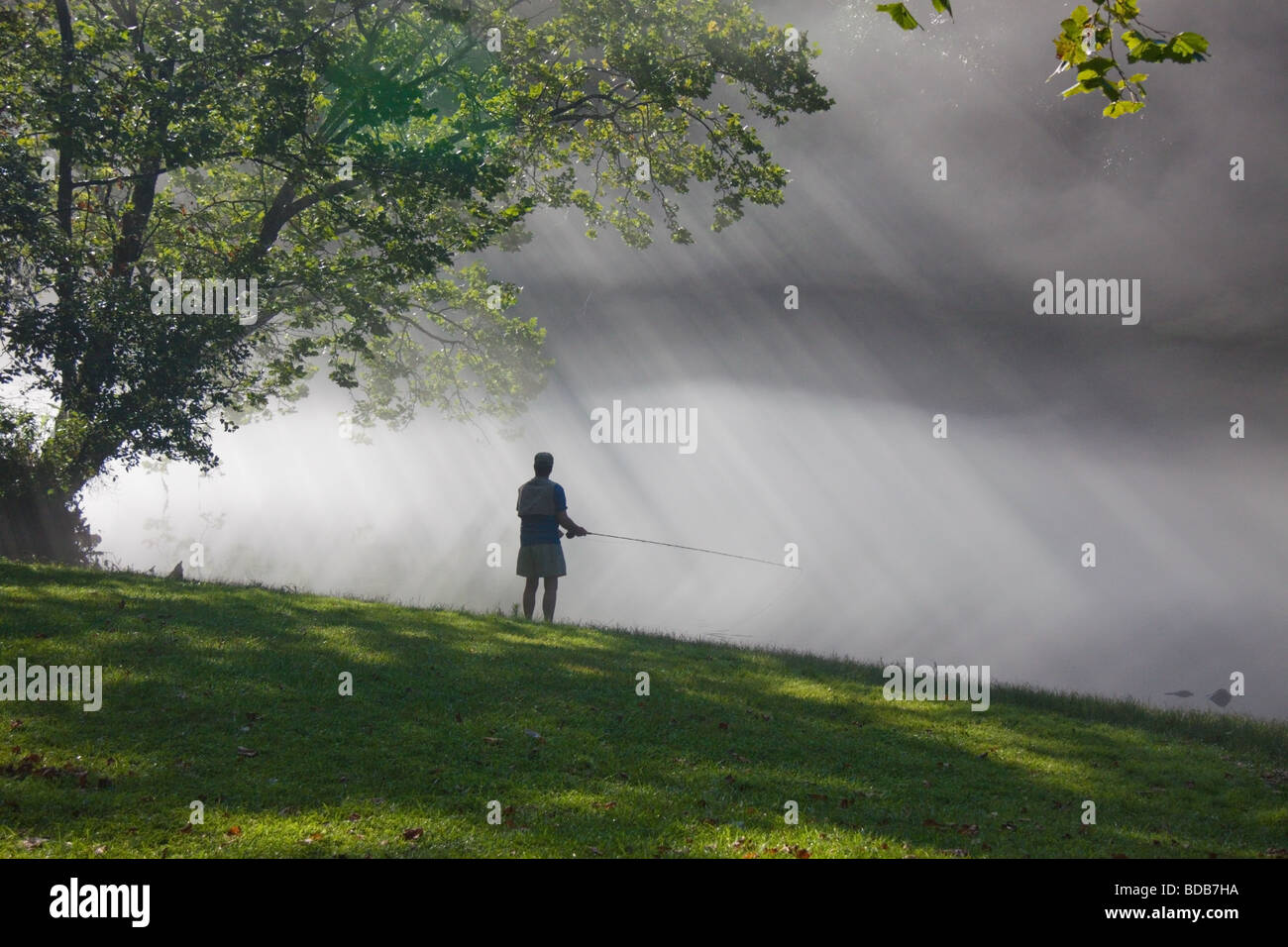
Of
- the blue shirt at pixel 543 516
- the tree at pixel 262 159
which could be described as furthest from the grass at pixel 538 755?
the tree at pixel 262 159

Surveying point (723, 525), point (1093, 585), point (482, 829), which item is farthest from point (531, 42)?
point (1093, 585)

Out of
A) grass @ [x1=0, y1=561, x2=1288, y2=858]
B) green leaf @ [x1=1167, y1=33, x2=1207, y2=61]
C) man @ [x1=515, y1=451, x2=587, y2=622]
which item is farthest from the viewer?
man @ [x1=515, y1=451, x2=587, y2=622]

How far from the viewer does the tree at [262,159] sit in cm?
1992

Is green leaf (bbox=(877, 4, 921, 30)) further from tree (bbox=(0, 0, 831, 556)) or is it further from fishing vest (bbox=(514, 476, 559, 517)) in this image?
tree (bbox=(0, 0, 831, 556))

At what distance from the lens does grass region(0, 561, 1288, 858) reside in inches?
281

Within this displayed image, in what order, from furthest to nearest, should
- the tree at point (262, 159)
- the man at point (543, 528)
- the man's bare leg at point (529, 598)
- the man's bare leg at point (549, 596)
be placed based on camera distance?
the tree at point (262, 159) < the man's bare leg at point (529, 598) < the man's bare leg at point (549, 596) < the man at point (543, 528)

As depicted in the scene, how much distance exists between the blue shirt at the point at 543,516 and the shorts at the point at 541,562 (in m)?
0.11

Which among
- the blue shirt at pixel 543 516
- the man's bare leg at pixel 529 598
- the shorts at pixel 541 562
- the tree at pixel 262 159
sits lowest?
the man's bare leg at pixel 529 598

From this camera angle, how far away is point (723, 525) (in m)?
150

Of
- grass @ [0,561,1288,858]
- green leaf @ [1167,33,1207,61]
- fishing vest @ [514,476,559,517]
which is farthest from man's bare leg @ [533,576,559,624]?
green leaf @ [1167,33,1207,61]

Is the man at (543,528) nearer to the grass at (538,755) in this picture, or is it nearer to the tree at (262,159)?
the grass at (538,755)

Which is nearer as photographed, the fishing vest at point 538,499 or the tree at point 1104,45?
the tree at point 1104,45
